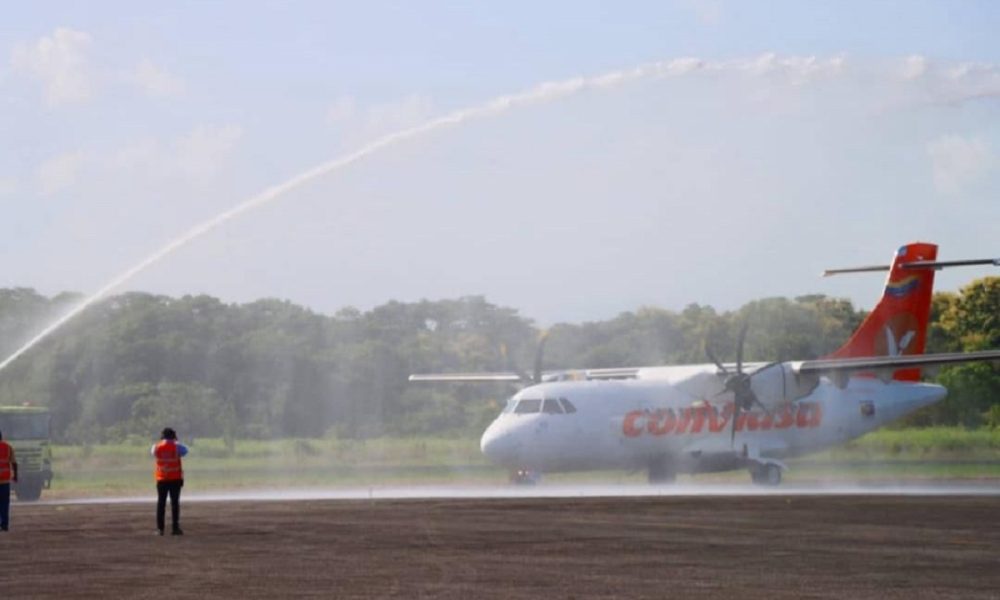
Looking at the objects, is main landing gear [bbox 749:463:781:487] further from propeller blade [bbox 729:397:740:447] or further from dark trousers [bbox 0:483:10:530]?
dark trousers [bbox 0:483:10:530]

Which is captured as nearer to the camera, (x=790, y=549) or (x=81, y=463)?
(x=790, y=549)

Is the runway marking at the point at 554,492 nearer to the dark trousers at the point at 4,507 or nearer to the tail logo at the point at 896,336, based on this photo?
the tail logo at the point at 896,336

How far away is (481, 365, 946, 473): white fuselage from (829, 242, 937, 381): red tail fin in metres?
0.88

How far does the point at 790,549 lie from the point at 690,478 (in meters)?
30.9

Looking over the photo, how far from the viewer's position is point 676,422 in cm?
4509

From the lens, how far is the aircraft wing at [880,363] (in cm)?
4147

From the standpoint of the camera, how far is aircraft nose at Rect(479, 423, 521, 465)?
42625 millimetres

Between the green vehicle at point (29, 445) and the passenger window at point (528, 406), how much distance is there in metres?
12.3

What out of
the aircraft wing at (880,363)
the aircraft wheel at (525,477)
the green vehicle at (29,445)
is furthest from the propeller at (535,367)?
the green vehicle at (29,445)

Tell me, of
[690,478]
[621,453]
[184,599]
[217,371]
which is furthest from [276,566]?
[217,371]

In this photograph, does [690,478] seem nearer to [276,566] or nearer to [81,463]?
[81,463]

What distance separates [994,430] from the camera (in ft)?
203

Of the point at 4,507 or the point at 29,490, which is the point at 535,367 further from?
the point at 4,507

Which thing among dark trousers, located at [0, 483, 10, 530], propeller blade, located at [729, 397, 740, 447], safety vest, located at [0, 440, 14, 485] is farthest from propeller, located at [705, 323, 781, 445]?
dark trousers, located at [0, 483, 10, 530]
